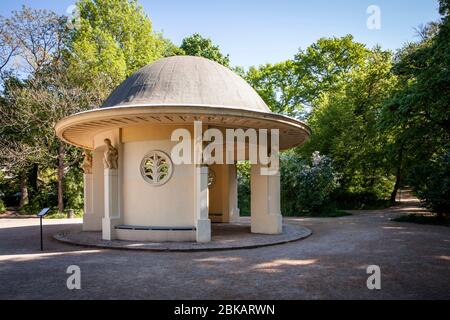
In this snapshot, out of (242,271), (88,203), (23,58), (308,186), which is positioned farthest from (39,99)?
(242,271)

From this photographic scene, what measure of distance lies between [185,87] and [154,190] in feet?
11.6

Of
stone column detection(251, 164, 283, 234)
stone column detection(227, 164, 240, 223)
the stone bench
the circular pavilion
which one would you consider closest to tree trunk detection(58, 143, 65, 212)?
the circular pavilion

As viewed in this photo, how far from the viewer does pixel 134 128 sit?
11.9m

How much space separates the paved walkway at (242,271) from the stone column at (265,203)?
2117mm

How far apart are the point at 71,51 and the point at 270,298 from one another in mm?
28968

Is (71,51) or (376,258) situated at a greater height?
(71,51)

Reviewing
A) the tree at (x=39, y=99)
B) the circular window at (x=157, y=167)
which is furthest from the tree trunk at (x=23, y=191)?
the circular window at (x=157, y=167)

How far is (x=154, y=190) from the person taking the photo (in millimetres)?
11625

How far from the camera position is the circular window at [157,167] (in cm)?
1151

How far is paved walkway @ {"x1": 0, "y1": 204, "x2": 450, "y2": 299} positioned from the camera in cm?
576

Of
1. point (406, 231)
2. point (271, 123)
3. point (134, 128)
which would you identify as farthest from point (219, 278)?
point (406, 231)

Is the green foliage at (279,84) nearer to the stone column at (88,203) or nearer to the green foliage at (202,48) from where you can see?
the green foliage at (202,48)

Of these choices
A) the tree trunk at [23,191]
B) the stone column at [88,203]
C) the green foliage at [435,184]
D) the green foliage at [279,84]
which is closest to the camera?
the stone column at [88,203]
